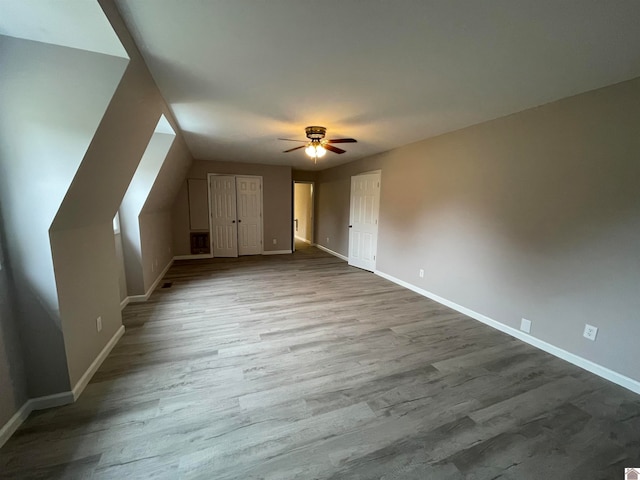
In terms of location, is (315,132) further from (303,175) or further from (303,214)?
(303,214)

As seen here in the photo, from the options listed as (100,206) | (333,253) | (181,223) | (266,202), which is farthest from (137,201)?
(333,253)

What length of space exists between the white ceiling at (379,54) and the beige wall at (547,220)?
34cm

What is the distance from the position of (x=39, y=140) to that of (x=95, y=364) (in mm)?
1776

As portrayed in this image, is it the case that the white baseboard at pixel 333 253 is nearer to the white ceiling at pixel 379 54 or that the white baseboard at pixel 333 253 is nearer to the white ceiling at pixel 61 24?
the white ceiling at pixel 379 54

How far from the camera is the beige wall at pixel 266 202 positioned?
19.8 ft

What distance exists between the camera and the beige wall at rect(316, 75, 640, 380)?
205 cm

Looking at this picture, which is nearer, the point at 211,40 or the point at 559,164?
the point at 211,40

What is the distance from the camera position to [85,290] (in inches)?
80.4

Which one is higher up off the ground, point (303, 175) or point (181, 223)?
point (303, 175)

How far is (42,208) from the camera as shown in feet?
5.16

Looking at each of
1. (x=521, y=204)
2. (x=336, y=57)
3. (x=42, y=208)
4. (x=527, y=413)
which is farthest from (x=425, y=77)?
(x=42, y=208)

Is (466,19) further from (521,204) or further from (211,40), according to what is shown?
(521,204)

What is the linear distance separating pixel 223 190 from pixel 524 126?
5890 mm

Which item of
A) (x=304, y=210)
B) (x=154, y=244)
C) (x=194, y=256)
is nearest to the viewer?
(x=154, y=244)
